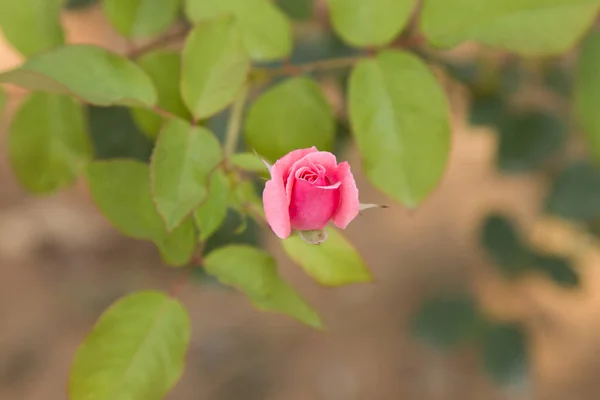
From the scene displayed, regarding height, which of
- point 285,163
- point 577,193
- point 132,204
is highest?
point 285,163

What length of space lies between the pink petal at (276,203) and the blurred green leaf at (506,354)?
87 cm

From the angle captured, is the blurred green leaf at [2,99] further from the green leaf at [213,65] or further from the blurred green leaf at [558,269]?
the blurred green leaf at [558,269]

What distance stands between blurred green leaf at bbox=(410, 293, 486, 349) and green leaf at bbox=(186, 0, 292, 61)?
2.53 feet

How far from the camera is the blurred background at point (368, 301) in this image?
1.37 metres

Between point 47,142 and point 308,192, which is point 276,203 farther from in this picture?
point 47,142

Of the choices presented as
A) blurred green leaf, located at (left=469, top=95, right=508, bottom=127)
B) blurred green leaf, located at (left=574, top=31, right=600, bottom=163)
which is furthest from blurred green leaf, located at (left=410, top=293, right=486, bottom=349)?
blurred green leaf, located at (left=574, top=31, right=600, bottom=163)

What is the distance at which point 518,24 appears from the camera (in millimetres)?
567

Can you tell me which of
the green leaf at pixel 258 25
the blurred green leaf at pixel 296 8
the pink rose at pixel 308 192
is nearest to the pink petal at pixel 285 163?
the pink rose at pixel 308 192

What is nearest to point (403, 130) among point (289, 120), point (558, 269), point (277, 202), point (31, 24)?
point (289, 120)

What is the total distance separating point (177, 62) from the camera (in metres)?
0.56

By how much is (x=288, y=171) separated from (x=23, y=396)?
4.02ft

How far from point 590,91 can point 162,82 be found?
474mm

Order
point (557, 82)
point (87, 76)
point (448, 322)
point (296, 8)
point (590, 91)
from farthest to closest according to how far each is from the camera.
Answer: point (448, 322) → point (557, 82) → point (296, 8) → point (590, 91) → point (87, 76)

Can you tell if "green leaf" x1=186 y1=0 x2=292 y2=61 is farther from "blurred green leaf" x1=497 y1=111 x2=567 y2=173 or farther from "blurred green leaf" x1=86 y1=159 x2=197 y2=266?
"blurred green leaf" x1=497 y1=111 x2=567 y2=173
